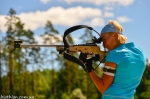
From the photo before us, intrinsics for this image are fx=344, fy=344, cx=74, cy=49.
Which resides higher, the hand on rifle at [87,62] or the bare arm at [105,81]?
the hand on rifle at [87,62]

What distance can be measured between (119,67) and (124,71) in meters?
0.06

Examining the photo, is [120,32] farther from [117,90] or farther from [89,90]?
[89,90]

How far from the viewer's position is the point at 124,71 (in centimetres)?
310

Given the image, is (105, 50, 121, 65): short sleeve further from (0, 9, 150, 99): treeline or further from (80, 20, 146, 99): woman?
(0, 9, 150, 99): treeline

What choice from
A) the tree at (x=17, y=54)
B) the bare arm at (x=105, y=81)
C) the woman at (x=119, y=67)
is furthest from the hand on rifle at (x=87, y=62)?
the tree at (x=17, y=54)

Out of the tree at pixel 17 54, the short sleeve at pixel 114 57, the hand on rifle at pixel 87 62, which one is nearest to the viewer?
the short sleeve at pixel 114 57

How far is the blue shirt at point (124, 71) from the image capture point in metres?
3.09

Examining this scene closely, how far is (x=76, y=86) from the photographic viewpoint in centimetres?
4709

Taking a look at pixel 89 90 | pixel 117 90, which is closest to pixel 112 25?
pixel 117 90

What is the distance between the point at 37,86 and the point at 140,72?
48.8 m

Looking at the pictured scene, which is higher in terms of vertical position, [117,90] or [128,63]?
[128,63]

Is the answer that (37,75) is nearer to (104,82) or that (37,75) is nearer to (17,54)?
(17,54)

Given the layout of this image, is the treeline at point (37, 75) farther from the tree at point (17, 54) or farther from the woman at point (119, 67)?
the woman at point (119, 67)

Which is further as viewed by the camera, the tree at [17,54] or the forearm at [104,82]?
the tree at [17,54]
